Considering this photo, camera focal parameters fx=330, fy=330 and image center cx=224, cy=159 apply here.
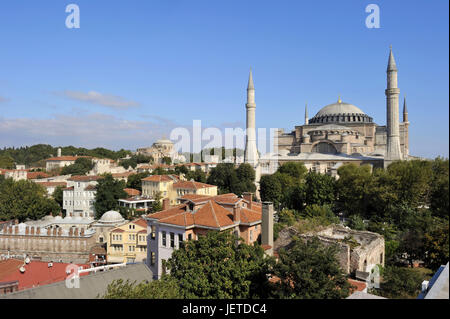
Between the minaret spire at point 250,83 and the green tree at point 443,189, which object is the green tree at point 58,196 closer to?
the minaret spire at point 250,83

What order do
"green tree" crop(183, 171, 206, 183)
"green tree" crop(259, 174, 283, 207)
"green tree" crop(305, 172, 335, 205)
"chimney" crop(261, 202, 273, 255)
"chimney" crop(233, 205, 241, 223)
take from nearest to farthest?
1. "chimney" crop(233, 205, 241, 223)
2. "chimney" crop(261, 202, 273, 255)
3. "green tree" crop(305, 172, 335, 205)
4. "green tree" crop(259, 174, 283, 207)
5. "green tree" crop(183, 171, 206, 183)

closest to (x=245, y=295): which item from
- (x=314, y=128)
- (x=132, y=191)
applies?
(x=132, y=191)

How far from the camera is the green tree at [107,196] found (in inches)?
1273

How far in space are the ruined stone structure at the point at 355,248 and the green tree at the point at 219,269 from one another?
16.1 feet

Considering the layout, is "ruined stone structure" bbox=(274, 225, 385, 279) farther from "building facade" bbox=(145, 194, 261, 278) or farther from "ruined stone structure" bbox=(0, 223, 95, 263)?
"ruined stone structure" bbox=(0, 223, 95, 263)

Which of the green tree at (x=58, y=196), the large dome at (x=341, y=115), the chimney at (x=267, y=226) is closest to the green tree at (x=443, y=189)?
the chimney at (x=267, y=226)

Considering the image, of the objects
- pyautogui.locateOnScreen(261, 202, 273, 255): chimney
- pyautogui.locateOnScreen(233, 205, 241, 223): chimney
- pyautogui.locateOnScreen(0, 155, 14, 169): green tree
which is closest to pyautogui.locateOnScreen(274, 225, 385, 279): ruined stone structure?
pyautogui.locateOnScreen(261, 202, 273, 255): chimney

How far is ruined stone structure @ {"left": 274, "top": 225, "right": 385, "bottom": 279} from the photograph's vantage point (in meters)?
15.4

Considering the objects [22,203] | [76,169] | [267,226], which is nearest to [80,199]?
[22,203]

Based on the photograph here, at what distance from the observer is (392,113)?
3822cm

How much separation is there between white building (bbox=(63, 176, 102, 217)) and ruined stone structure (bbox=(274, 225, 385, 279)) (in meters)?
23.8

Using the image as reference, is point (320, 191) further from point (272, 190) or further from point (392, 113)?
point (392, 113)
